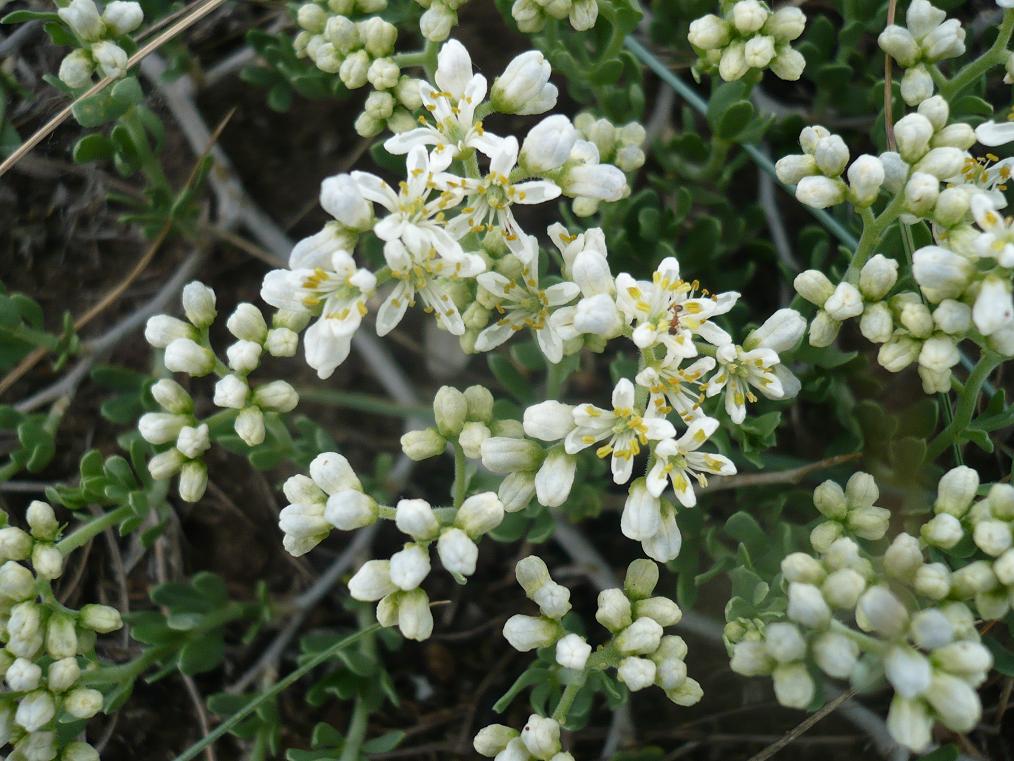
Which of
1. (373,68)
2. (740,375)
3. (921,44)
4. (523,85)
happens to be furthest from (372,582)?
(921,44)

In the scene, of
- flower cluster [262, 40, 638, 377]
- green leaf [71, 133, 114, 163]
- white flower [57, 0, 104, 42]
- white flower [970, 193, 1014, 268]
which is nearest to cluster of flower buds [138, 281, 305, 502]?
flower cluster [262, 40, 638, 377]

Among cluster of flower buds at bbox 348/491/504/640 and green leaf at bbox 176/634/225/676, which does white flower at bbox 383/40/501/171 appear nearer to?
cluster of flower buds at bbox 348/491/504/640

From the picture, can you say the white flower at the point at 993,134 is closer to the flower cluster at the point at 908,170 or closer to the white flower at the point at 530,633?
the flower cluster at the point at 908,170

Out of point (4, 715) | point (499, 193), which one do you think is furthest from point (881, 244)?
point (4, 715)

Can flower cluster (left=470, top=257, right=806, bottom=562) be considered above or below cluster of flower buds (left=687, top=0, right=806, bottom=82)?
below

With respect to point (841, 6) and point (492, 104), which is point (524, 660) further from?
point (841, 6)

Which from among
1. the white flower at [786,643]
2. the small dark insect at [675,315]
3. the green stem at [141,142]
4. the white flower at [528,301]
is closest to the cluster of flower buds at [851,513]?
the white flower at [786,643]
